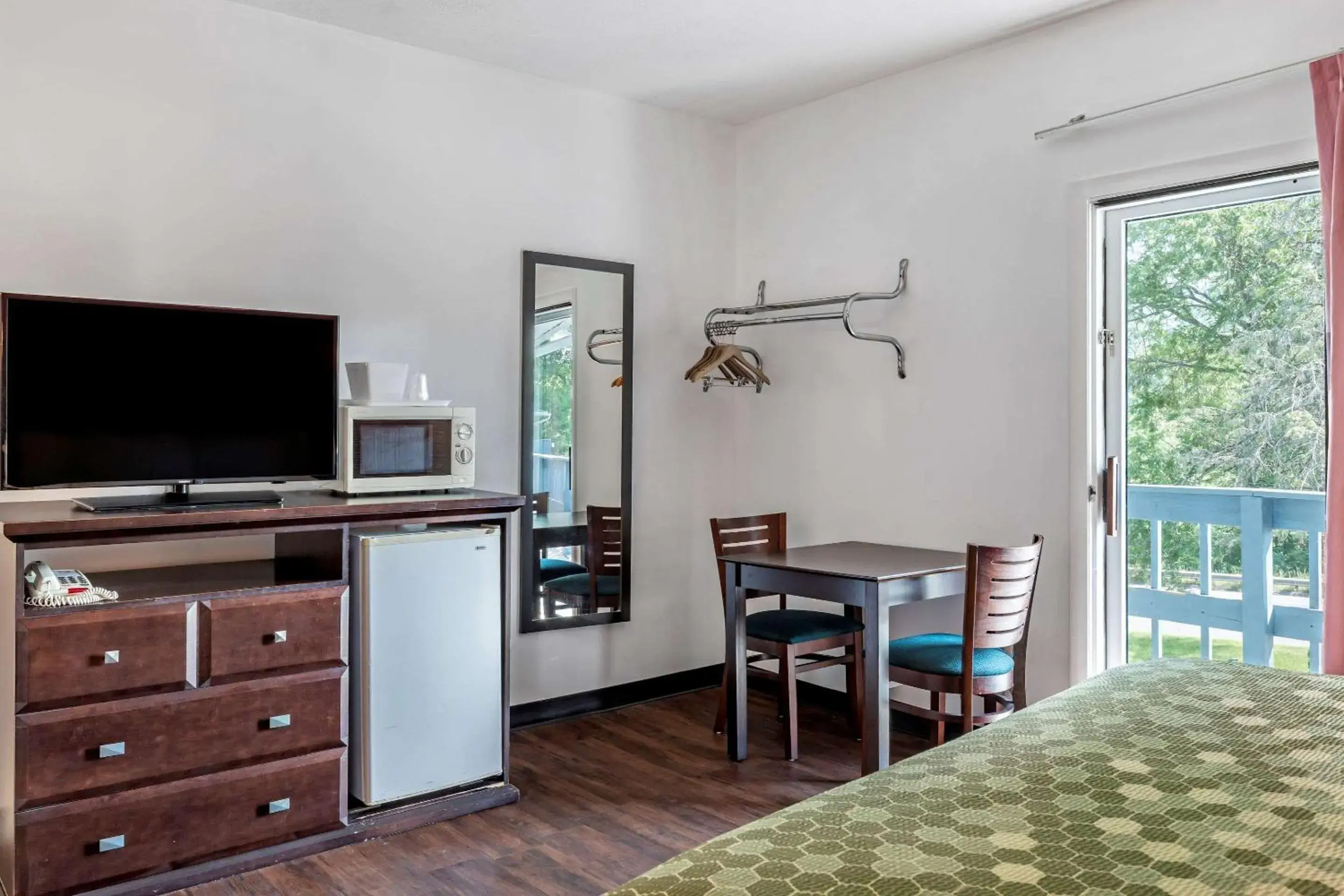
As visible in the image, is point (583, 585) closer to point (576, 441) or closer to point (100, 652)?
point (576, 441)

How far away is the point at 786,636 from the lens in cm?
348

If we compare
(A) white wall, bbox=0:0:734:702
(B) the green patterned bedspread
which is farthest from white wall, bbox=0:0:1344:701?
(B) the green patterned bedspread

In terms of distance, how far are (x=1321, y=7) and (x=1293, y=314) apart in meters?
0.87

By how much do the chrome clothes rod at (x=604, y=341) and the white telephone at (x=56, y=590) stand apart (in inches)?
83.3

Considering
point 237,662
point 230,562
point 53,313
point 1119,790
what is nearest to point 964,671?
point 1119,790

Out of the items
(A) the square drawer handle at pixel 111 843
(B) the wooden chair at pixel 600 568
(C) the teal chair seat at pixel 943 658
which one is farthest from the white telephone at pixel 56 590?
(C) the teal chair seat at pixel 943 658

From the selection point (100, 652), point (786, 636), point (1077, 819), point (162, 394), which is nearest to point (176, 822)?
point (100, 652)

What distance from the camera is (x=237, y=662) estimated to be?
8.74ft

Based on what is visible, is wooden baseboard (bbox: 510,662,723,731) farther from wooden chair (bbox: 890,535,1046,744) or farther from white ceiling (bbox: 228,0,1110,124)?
white ceiling (bbox: 228,0,1110,124)

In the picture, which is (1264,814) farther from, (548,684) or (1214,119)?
(548,684)

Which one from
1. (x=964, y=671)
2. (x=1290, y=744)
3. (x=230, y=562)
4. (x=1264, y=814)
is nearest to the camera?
(x=1264, y=814)

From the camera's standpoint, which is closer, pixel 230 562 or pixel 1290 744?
pixel 1290 744

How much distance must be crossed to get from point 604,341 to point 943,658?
1.96 m

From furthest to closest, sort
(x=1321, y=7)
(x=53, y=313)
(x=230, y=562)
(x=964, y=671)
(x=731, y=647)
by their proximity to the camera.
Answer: (x=731, y=647) < (x=230, y=562) < (x=964, y=671) < (x=1321, y=7) < (x=53, y=313)
